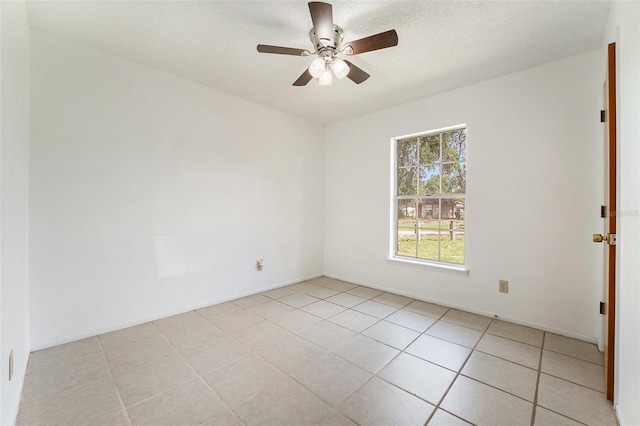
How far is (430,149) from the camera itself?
A: 11.5 ft

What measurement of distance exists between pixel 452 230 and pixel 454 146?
1.02m

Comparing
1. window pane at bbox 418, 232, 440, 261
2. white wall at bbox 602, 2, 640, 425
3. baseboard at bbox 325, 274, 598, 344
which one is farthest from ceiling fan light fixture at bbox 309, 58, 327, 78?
baseboard at bbox 325, 274, 598, 344

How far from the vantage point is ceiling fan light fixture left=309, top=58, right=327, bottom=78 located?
203cm

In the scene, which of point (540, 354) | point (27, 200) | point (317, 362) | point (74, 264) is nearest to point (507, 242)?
point (540, 354)

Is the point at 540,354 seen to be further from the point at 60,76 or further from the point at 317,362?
the point at 60,76

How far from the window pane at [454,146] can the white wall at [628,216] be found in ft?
5.29

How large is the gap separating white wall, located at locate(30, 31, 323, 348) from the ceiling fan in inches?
59.6

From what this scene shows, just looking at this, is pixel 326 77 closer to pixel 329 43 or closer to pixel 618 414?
pixel 329 43

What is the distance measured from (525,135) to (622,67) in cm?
129

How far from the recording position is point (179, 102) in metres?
2.95

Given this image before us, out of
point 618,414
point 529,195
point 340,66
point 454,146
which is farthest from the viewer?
point 454,146

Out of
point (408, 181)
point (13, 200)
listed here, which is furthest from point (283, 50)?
point (408, 181)

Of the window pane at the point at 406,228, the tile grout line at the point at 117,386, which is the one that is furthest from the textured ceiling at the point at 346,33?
the tile grout line at the point at 117,386

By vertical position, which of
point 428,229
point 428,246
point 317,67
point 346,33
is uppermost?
point 346,33
